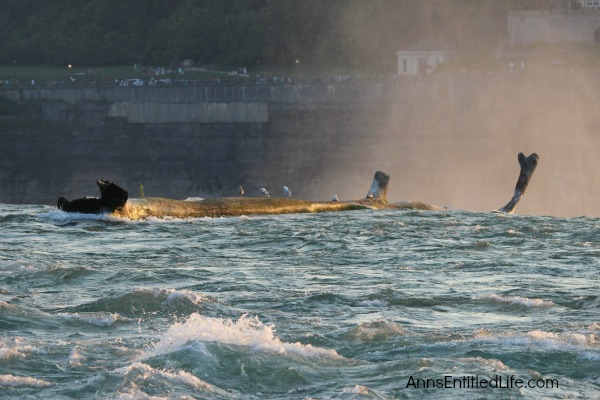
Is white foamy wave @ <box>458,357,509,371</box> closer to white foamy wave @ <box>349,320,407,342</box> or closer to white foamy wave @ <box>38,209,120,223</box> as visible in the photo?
white foamy wave @ <box>349,320,407,342</box>

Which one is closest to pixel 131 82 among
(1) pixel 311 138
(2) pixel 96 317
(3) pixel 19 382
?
(1) pixel 311 138

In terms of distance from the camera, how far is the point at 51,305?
33719 millimetres

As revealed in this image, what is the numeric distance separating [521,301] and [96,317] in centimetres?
788

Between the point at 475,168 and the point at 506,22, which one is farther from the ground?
the point at 506,22

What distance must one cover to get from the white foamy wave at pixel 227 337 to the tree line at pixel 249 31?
100m

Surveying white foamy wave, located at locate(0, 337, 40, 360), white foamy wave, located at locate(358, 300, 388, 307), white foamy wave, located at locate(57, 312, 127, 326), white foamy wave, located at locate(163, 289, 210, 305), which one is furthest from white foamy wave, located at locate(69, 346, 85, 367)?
white foamy wave, located at locate(358, 300, 388, 307)

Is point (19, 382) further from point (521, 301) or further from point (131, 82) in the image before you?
point (131, 82)

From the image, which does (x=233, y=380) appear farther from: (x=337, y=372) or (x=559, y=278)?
(x=559, y=278)

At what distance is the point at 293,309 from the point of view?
111ft

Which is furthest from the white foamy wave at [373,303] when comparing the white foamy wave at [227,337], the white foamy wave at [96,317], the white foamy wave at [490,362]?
Answer: the white foamy wave at [490,362]

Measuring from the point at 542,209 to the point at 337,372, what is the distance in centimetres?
6899

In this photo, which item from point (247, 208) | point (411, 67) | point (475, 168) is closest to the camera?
point (247, 208)

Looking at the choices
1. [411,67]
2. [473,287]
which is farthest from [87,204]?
[411,67]

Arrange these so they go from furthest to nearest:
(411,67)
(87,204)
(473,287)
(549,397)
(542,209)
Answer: (411,67), (542,209), (87,204), (473,287), (549,397)
